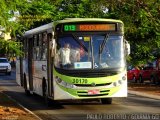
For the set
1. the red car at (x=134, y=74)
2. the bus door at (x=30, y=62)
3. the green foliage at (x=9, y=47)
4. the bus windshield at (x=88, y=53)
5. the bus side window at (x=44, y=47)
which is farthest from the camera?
the red car at (x=134, y=74)

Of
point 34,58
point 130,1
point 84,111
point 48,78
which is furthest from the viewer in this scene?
point 130,1

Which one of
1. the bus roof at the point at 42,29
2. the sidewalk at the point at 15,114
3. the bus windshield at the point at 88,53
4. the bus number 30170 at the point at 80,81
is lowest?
the sidewalk at the point at 15,114

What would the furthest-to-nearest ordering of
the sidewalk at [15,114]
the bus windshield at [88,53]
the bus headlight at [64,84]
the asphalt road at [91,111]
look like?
1. the bus windshield at [88,53]
2. the bus headlight at [64,84]
3. the asphalt road at [91,111]
4. the sidewalk at [15,114]

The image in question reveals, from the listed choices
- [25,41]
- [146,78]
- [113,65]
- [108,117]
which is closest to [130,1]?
[25,41]

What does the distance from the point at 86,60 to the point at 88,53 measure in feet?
0.85

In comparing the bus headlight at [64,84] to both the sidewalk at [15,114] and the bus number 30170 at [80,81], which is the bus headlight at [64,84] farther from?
the sidewalk at [15,114]

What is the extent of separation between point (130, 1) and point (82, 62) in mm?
10186

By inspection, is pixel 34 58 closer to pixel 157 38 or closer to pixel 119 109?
pixel 119 109

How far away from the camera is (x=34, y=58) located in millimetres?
22812

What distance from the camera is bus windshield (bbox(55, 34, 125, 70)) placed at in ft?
61.5

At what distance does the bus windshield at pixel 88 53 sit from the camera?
18750 mm

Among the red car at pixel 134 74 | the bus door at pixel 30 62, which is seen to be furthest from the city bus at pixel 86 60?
the red car at pixel 134 74

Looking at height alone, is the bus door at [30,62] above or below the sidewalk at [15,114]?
above

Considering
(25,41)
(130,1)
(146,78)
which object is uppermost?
(130,1)
